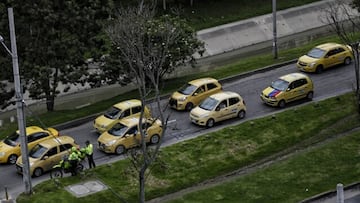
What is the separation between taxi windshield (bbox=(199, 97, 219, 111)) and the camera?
36781 millimetres

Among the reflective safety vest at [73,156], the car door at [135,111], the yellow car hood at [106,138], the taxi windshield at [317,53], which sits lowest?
the yellow car hood at [106,138]

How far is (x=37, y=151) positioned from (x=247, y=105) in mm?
12706

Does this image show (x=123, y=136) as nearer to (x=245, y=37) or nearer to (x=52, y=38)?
(x=52, y=38)

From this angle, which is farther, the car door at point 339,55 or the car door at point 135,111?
the car door at point 339,55

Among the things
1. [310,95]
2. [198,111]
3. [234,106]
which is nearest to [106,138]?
[198,111]

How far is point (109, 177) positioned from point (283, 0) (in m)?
41.3

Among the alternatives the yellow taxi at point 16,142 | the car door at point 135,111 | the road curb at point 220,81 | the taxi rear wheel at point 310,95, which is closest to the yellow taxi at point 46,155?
the yellow taxi at point 16,142

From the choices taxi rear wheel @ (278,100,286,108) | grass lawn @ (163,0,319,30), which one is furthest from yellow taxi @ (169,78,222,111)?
grass lawn @ (163,0,319,30)

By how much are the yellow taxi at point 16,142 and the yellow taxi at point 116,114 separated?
2.45 m

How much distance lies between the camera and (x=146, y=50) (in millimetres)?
35062

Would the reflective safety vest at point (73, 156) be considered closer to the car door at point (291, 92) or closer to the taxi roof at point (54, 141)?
the taxi roof at point (54, 141)

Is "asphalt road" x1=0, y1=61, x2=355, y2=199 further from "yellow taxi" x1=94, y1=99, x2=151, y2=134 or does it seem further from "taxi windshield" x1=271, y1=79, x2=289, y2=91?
"taxi windshield" x1=271, y1=79, x2=289, y2=91

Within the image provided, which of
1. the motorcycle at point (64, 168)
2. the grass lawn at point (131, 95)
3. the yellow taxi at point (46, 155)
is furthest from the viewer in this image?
the grass lawn at point (131, 95)

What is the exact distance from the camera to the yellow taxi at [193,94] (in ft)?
128
